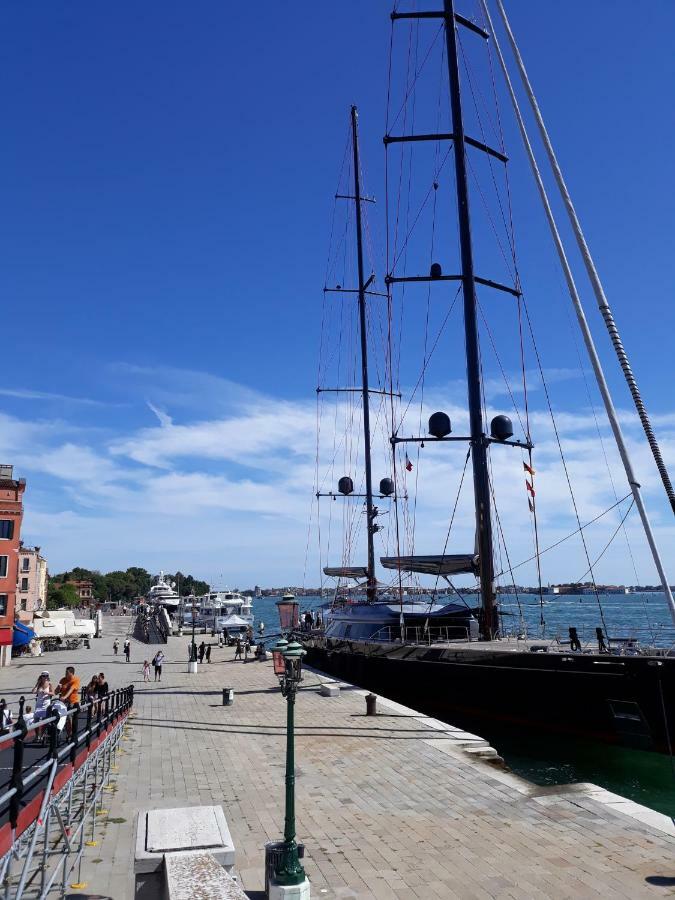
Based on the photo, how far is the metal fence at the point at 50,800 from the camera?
19.2 ft

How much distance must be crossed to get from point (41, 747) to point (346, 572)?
38.5 metres

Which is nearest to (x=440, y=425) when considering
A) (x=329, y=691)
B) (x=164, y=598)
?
(x=329, y=691)

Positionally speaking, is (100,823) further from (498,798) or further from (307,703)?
(307,703)

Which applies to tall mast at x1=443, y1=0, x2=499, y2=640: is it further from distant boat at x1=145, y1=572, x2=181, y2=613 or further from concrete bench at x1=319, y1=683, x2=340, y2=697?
distant boat at x1=145, y1=572, x2=181, y2=613

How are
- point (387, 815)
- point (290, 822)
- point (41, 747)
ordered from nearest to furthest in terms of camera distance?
point (290, 822) < point (41, 747) < point (387, 815)

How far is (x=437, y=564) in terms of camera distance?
1099 inches

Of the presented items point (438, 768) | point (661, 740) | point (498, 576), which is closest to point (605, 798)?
point (438, 768)

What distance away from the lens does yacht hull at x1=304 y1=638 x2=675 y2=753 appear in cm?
1664

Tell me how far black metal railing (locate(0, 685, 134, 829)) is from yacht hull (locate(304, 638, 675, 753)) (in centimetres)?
1097

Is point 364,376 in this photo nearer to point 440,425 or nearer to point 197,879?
point 440,425

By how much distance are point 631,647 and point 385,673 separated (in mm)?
10823

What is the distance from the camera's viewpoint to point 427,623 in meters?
26.3

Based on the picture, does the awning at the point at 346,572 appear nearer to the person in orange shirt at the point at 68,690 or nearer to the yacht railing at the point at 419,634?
the yacht railing at the point at 419,634

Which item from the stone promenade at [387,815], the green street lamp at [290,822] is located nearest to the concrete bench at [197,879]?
the green street lamp at [290,822]
